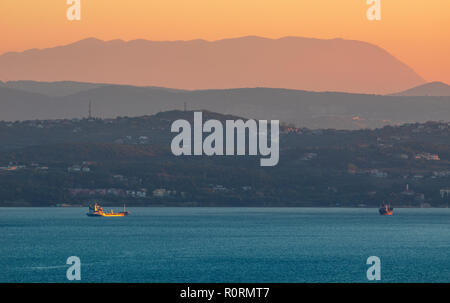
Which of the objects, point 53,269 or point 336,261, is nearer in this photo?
point 53,269

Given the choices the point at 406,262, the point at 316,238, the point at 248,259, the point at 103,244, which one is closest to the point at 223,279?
the point at 248,259

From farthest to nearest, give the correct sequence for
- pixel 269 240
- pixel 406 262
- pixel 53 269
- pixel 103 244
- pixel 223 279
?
pixel 269 240 < pixel 103 244 < pixel 406 262 < pixel 53 269 < pixel 223 279

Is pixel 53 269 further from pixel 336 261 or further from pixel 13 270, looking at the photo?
pixel 336 261
